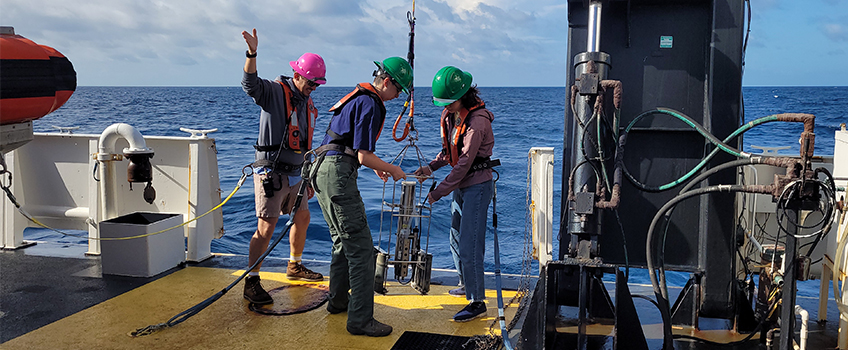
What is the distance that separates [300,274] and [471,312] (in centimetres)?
168

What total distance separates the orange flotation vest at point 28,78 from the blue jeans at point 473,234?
8.70ft

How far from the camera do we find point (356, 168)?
414cm

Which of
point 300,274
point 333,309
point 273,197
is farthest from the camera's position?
point 300,274

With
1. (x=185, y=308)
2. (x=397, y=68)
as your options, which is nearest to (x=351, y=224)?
(x=397, y=68)

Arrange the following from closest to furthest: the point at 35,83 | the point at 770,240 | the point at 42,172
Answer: the point at 35,83 < the point at 770,240 < the point at 42,172

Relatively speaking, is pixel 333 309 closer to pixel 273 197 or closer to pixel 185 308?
pixel 273 197

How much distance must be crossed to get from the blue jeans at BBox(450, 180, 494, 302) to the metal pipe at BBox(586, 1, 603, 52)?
50.9 inches

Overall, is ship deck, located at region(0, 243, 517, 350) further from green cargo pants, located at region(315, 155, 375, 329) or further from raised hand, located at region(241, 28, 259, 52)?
raised hand, located at region(241, 28, 259, 52)

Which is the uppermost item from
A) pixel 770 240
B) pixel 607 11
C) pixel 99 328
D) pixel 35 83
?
pixel 607 11

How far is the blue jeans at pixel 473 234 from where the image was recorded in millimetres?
4484

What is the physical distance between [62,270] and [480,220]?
151 inches

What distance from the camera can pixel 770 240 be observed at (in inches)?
217

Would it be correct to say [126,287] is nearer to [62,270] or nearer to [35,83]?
[62,270]

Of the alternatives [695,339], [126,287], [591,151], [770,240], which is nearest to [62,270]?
[126,287]
